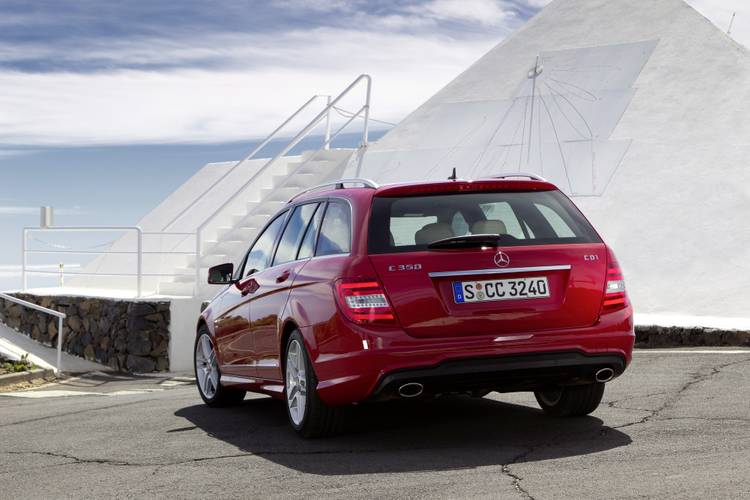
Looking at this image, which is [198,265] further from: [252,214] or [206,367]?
[206,367]

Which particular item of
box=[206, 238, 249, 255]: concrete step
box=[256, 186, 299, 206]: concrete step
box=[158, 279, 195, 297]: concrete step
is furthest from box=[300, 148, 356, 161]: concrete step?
box=[158, 279, 195, 297]: concrete step

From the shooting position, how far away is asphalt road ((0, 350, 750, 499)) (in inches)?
224

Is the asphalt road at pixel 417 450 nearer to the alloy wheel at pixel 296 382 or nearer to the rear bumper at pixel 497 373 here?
the alloy wheel at pixel 296 382

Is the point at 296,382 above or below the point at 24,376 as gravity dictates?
above

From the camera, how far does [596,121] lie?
69.6ft

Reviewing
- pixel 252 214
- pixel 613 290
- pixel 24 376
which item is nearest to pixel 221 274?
pixel 613 290

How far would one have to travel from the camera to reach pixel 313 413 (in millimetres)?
7102

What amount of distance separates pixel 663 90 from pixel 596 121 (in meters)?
1.50

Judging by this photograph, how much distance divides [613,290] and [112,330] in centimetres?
1364

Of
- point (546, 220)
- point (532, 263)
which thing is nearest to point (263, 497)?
point (532, 263)

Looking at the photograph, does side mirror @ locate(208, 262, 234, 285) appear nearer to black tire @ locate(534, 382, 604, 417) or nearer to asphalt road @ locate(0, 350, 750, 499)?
asphalt road @ locate(0, 350, 750, 499)

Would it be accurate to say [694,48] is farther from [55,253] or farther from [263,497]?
[263,497]

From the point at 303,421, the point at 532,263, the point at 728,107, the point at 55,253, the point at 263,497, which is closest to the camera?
the point at 263,497

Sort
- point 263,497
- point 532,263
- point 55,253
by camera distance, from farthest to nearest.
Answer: point 55,253 < point 532,263 < point 263,497
